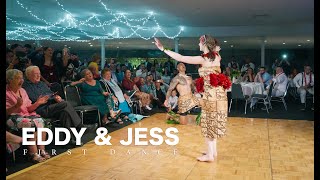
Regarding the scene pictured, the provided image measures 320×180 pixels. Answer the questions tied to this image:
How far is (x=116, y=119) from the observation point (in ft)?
22.3

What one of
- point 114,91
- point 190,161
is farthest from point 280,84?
point 190,161

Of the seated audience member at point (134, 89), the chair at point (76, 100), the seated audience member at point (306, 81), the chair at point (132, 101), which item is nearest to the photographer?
the chair at point (76, 100)

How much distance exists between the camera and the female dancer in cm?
397

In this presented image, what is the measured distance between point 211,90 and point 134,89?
4209mm

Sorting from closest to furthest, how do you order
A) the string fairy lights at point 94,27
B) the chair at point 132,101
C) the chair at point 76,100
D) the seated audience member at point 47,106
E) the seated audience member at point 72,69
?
the seated audience member at point 47,106, the chair at point 76,100, the seated audience member at point 72,69, the chair at point 132,101, the string fairy lights at point 94,27

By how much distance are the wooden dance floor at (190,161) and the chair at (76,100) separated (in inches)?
24.8

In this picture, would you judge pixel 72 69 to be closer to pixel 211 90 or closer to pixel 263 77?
pixel 211 90

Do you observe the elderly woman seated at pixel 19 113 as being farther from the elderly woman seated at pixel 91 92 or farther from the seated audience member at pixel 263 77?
the seated audience member at pixel 263 77

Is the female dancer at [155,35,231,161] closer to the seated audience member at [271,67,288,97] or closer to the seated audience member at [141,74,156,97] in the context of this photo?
the seated audience member at [141,74,156,97]

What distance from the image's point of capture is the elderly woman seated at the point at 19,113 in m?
3.90

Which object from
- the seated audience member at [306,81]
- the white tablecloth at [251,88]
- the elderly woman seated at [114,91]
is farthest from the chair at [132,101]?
the seated audience member at [306,81]

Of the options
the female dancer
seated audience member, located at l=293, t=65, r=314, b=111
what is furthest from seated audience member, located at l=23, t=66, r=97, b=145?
seated audience member, located at l=293, t=65, r=314, b=111

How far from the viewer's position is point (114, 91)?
6699 millimetres

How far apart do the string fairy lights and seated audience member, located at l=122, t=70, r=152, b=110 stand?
234cm
